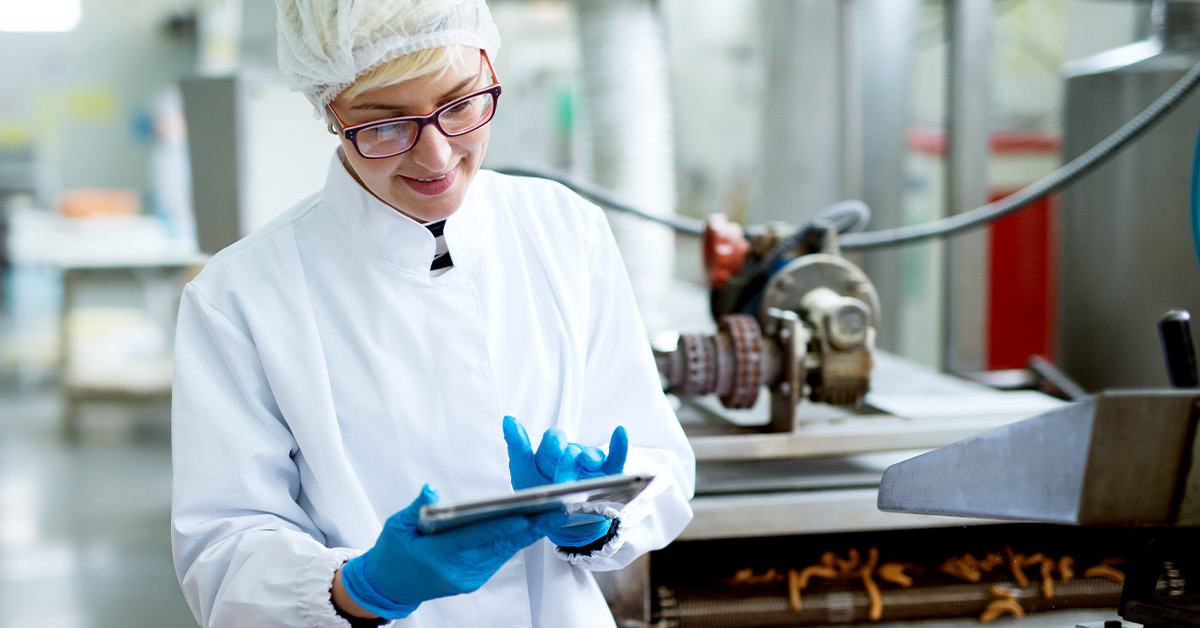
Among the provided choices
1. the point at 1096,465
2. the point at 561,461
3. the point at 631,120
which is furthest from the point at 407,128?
the point at 631,120

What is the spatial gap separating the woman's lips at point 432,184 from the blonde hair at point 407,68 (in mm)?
98

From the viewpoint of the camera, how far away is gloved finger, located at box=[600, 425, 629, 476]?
3.14 feet

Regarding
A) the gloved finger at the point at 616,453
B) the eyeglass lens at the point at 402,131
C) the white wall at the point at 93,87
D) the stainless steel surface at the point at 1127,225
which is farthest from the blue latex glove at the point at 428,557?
the white wall at the point at 93,87

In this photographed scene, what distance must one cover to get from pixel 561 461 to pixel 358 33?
454mm

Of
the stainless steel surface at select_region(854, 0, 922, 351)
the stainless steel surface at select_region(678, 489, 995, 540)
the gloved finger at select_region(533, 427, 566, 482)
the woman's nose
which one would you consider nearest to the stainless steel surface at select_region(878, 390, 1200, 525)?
the gloved finger at select_region(533, 427, 566, 482)

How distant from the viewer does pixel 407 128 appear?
3.20ft

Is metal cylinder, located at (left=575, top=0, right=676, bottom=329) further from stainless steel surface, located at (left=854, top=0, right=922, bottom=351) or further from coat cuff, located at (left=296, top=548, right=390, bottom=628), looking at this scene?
coat cuff, located at (left=296, top=548, right=390, bottom=628)

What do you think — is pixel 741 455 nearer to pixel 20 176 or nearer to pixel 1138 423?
pixel 1138 423

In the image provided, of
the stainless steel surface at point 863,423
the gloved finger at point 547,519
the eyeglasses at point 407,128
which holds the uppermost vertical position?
the eyeglasses at point 407,128

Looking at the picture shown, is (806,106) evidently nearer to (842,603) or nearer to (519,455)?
(842,603)

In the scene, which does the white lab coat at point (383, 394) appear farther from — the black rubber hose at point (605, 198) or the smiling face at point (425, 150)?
the black rubber hose at point (605, 198)

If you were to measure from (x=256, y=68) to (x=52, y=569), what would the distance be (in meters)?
1.74

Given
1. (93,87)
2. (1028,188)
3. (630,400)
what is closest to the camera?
(630,400)

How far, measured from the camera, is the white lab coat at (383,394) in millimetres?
981
